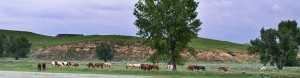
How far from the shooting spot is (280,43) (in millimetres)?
85750

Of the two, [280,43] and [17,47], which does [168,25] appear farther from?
[17,47]

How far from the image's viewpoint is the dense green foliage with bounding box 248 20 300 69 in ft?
281

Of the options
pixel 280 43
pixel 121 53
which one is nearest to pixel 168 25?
pixel 280 43

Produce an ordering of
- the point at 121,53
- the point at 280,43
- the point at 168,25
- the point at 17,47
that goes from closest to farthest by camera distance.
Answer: the point at 168,25, the point at 280,43, the point at 17,47, the point at 121,53

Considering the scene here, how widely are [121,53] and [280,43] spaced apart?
321 ft

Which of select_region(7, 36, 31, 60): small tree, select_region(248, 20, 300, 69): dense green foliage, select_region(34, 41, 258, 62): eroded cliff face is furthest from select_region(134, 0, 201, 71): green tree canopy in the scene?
select_region(34, 41, 258, 62): eroded cliff face

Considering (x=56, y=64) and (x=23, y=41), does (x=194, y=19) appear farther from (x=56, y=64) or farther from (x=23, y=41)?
(x=23, y=41)

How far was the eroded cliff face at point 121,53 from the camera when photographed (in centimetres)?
17350

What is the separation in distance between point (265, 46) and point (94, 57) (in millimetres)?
89934

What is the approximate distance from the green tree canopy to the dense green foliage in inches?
783

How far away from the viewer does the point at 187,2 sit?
69625mm

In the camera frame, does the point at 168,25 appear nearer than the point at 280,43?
Yes

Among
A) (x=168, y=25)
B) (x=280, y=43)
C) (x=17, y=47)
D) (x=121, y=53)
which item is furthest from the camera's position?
(x=121, y=53)

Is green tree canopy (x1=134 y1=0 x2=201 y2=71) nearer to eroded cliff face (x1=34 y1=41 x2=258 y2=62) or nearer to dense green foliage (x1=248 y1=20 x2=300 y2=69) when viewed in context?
dense green foliage (x1=248 y1=20 x2=300 y2=69)
